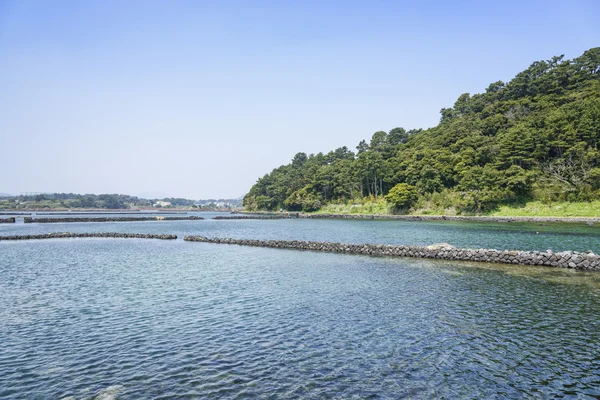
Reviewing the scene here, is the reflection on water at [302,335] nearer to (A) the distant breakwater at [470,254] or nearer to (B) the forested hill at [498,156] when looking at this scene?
(A) the distant breakwater at [470,254]

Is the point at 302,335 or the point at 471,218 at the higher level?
the point at 302,335

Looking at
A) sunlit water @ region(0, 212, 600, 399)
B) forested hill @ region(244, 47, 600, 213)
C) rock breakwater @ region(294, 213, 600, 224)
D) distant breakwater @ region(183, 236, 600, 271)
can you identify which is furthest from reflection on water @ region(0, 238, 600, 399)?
forested hill @ region(244, 47, 600, 213)

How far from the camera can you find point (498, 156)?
80188mm

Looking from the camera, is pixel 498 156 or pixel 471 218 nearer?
pixel 471 218

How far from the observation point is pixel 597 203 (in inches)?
2493

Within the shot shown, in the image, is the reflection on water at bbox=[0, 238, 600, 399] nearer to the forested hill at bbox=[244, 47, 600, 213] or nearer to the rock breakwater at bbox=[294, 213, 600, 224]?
the rock breakwater at bbox=[294, 213, 600, 224]

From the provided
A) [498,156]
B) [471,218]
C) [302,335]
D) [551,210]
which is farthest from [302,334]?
[498,156]

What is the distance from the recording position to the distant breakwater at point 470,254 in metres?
24.4

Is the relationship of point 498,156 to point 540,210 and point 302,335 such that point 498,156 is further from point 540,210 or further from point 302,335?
point 302,335

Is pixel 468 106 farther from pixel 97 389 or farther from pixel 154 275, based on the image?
pixel 97 389

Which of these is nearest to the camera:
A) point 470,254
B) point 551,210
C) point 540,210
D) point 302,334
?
point 302,334

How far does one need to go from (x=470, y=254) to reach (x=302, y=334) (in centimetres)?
2151

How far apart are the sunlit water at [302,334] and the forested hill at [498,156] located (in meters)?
58.1

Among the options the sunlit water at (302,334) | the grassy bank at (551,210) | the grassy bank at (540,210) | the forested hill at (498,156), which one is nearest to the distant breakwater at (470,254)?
the sunlit water at (302,334)
